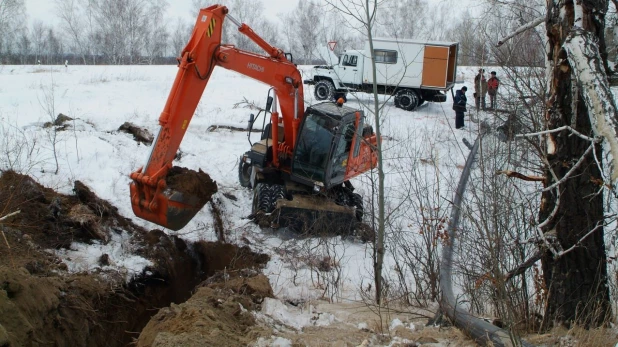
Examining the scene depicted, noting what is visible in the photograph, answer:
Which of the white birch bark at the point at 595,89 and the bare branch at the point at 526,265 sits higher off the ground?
the white birch bark at the point at 595,89

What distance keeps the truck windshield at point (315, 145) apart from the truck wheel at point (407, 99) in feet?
43.6

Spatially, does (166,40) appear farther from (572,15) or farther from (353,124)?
(572,15)

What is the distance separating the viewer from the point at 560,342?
500cm

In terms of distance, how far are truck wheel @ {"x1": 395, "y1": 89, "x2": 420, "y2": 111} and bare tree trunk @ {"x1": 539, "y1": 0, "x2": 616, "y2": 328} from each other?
1744cm

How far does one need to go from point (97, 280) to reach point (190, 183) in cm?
188

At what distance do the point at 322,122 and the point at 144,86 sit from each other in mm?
15011

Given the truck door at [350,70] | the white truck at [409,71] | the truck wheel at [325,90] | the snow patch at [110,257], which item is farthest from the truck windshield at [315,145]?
the truck door at [350,70]

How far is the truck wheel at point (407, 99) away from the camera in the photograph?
22.8m

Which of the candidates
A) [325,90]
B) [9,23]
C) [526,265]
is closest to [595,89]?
[526,265]

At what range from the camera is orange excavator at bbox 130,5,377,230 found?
27.8 ft

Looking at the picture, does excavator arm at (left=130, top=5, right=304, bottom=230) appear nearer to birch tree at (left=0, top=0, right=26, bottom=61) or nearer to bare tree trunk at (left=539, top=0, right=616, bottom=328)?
bare tree trunk at (left=539, top=0, right=616, bottom=328)

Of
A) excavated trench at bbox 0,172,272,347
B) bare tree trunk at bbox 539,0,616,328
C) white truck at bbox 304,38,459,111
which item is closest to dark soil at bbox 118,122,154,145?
excavated trench at bbox 0,172,272,347

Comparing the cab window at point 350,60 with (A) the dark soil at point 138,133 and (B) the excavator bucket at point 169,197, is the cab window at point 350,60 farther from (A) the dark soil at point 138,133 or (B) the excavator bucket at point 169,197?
(B) the excavator bucket at point 169,197

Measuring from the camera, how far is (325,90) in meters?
24.1
